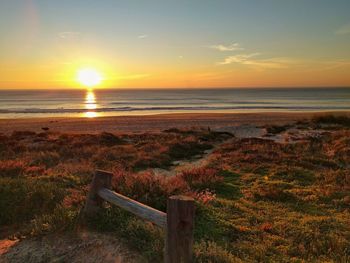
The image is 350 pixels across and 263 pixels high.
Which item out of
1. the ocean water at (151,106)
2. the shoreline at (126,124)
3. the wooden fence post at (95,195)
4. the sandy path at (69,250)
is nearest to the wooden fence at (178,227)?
the sandy path at (69,250)

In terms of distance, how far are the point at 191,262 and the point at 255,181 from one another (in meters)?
7.18

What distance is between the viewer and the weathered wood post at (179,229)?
12.7 ft

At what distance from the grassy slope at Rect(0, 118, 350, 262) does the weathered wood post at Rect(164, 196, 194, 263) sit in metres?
0.61

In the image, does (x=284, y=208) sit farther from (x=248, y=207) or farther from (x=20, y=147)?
(x=20, y=147)

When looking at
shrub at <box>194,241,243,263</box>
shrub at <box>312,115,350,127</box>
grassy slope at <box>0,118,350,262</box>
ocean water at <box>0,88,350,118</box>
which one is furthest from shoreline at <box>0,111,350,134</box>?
shrub at <box>194,241,243,263</box>

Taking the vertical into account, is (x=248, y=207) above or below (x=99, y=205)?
below

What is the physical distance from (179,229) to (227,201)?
4.62 m

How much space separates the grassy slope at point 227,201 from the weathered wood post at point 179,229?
24.1 inches

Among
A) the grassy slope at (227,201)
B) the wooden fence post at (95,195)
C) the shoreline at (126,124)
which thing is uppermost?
the wooden fence post at (95,195)

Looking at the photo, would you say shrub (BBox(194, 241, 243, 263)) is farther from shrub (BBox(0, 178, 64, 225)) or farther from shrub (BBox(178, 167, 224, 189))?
shrub (BBox(178, 167, 224, 189))

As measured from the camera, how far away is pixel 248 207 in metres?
8.08

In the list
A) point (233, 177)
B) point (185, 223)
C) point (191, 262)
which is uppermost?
point (185, 223)

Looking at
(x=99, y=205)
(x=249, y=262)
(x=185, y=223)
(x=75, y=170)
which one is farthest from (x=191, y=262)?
(x=75, y=170)

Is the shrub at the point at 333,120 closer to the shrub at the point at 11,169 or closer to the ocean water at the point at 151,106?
the shrub at the point at 11,169
